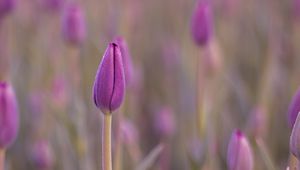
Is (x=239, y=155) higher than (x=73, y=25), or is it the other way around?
(x=73, y=25)

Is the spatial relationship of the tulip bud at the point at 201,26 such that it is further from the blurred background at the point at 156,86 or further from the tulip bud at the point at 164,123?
the tulip bud at the point at 164,123

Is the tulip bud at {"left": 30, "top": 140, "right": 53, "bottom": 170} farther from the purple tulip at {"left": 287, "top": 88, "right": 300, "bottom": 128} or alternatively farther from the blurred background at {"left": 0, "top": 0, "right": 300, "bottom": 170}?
the purple tulip at {"left": 287, "top": 88, "right": 300, "bottom": 128}

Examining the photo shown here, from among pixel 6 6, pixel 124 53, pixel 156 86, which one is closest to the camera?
pixel 124 53

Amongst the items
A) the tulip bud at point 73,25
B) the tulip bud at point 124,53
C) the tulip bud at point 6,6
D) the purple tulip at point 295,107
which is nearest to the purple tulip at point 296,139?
the purple tulip at point 295,107

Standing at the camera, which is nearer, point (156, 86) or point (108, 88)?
point (108, 88)

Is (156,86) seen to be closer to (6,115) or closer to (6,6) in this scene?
(6,6)

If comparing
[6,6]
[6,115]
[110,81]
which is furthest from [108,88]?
[6,6]

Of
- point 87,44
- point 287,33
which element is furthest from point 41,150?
point 287,33

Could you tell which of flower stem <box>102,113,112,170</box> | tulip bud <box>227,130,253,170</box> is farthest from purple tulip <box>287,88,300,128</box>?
flower stem <box>102,113,112,170</box>
